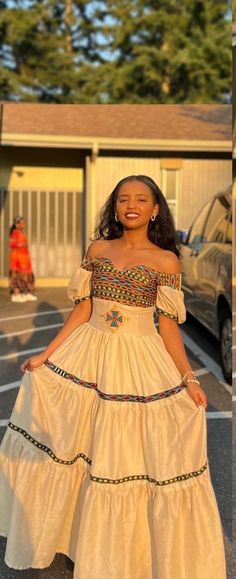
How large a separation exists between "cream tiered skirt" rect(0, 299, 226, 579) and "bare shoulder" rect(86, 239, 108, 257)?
0.61ft

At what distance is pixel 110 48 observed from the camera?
2.16 metres

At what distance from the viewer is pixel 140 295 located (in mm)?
1954

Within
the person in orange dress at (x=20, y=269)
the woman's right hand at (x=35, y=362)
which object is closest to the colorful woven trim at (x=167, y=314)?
the woman's right hand at (x=35, y=362)

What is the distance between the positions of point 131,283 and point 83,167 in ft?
Answer: 25.0

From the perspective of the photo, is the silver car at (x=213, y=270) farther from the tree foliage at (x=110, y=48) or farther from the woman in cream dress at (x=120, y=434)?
the woman in cream dress at (x=120, y=434)

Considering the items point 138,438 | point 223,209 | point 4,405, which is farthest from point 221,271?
point 138,438

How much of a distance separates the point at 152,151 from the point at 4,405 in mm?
3869

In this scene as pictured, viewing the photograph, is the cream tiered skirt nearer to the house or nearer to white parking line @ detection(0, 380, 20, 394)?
white parking line @ detection(0, 380, 20, 394)

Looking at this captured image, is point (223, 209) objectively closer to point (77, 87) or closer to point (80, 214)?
point (77, 87)

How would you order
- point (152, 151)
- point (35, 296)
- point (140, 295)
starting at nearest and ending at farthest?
1. point (140, 295)
2. point (152, 151)
3. point (35, 296)

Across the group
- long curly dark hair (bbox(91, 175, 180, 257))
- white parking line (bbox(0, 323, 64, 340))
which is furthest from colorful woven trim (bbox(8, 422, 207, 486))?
white parking line (bbox(0, 323, 64, 340))

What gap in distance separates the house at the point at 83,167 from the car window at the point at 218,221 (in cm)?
28

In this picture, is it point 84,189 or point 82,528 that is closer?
point 82,528

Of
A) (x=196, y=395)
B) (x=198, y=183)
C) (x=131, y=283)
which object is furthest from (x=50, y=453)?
(x=198, y=183)
